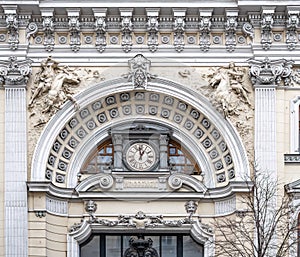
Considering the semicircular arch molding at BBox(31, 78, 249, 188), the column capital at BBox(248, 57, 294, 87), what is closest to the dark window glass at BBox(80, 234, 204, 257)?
the semicircular arch molding at BBox(31, 78, 249, 188)

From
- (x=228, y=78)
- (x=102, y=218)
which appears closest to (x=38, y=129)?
(x=102, y=218)

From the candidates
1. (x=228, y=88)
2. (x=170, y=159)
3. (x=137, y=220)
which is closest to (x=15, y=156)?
(x=137, y=220)

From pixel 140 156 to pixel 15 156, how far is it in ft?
9.84

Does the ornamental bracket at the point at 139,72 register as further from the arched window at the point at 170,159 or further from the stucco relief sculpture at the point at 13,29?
the stucco relief sculpture at the point at 13,29

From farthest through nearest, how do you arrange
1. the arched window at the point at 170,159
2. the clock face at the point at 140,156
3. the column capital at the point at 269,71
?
the arched window at the point at 170,159 < the clock face at the point at 140,156 < the column capital at the point at 269,71

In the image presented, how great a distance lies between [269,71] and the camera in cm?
3062

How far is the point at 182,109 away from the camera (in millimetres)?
31125

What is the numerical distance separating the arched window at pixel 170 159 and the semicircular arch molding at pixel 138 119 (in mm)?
247

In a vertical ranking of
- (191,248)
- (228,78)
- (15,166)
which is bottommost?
(191,248)

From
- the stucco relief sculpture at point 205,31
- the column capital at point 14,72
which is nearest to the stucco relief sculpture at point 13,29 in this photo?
the column capital at point 14,72

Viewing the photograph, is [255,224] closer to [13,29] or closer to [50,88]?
[50,88]

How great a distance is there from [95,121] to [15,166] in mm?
2266

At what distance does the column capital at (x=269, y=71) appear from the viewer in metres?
30.6

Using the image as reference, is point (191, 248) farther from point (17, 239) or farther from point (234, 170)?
point (17, 239)
